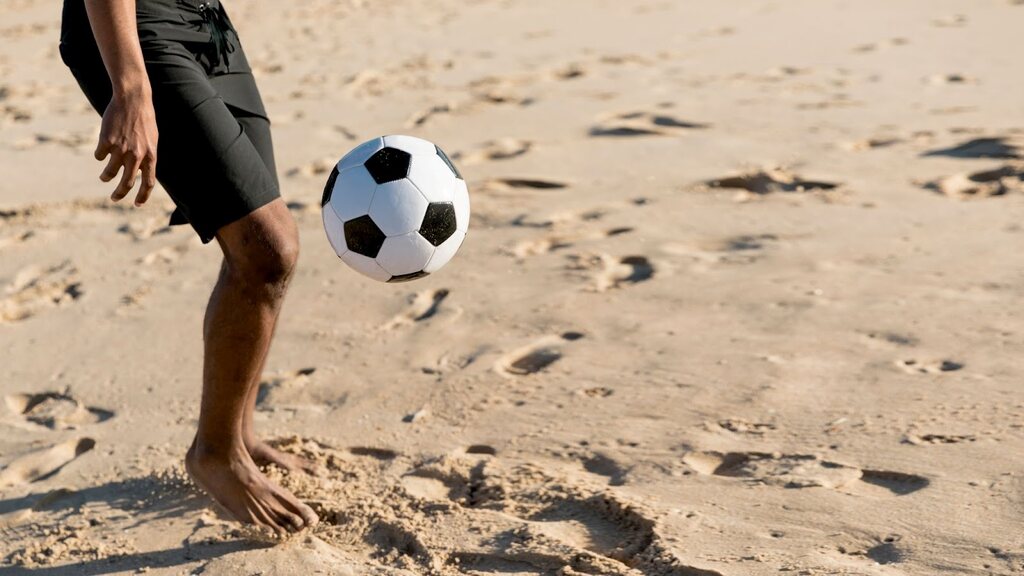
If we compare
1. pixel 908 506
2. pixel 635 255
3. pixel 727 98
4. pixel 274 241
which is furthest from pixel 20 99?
pixel 908 506

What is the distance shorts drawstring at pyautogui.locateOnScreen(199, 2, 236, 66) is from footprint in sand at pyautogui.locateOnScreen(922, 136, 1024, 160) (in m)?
3.46

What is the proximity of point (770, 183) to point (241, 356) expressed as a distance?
9.78ft

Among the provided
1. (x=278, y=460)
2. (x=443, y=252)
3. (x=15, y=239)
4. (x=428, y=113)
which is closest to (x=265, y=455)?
(x=278, y=460)

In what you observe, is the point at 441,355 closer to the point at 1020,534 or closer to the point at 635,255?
the point at 635,255

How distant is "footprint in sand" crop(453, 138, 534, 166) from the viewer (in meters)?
5.66

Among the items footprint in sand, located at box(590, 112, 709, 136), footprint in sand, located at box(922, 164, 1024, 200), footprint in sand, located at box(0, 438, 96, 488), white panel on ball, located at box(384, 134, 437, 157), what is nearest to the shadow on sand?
footprint in sand, located at box(0, 438, 96, 488)

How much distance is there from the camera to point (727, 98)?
639 cm

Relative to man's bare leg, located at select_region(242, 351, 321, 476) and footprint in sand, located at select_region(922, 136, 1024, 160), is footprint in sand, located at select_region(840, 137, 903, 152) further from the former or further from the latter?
man's bare leg, located at select_region(242, 351, 321, 476)

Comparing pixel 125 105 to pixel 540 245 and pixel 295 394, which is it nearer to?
pixel 295 394

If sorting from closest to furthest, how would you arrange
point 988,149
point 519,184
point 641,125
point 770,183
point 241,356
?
point 241,356 < point 770,183 < point 988,149 < point 519,184 < point 641,125

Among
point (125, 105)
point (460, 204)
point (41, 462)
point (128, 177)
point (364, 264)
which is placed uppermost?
point (125, 105)

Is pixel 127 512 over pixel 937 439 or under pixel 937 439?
under

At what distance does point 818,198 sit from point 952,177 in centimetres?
60

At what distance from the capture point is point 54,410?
3.49 m
